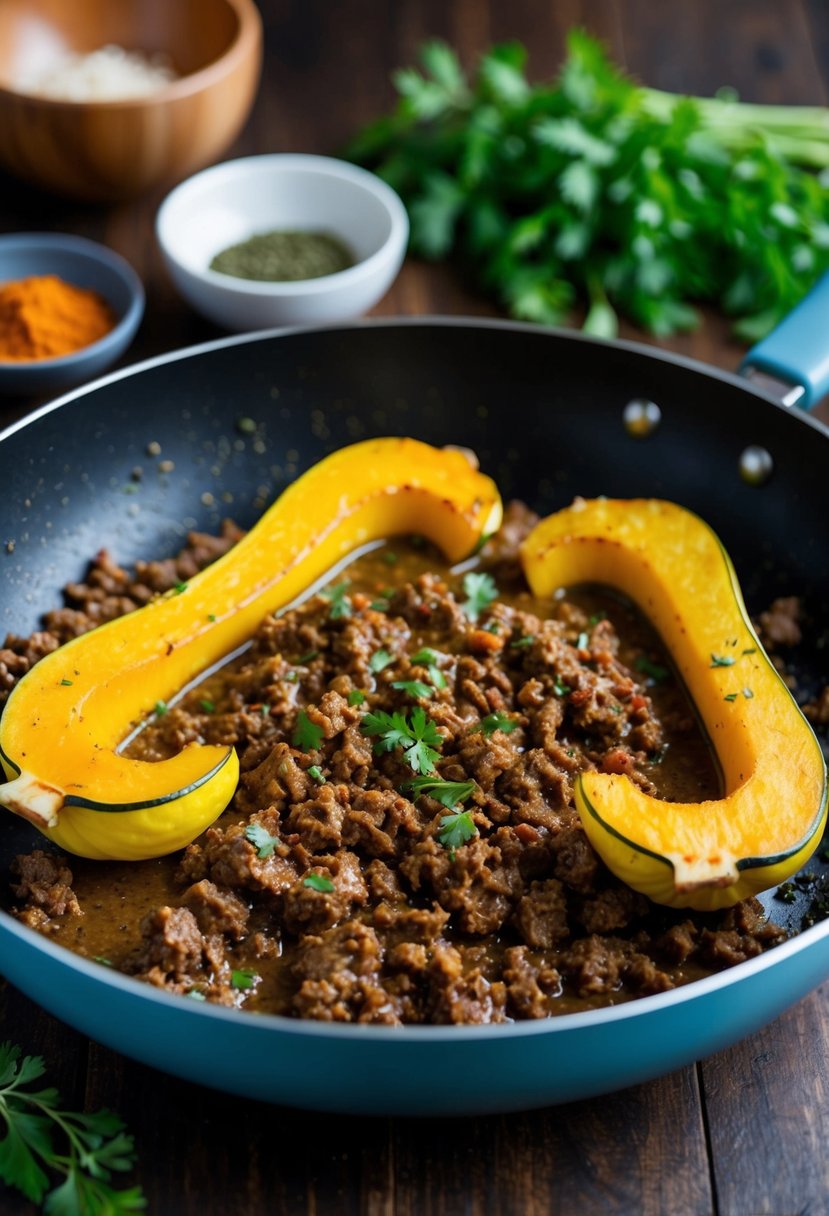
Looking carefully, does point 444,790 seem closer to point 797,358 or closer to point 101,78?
point 797,358

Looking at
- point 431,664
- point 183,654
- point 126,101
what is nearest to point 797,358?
point 431,664

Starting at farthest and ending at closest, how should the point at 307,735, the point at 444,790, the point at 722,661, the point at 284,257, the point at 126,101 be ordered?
1. the point at 284,257
2. the point at 126,101
3. the point at 722,661
4. the point at 307,735
5. the point at 444,790

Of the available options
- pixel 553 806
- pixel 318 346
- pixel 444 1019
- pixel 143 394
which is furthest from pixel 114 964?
pixel 318 346

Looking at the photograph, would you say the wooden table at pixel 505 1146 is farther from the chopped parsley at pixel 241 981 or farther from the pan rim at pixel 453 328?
the pan rim at pixel 453 328

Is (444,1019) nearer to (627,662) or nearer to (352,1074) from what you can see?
(352,1074)

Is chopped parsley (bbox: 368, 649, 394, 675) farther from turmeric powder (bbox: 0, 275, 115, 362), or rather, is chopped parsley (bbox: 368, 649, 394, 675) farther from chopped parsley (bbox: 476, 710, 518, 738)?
turmeric powder (bbox: 0, 275, 115, 362)

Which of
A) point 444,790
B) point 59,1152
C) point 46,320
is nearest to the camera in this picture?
point 59,1152
